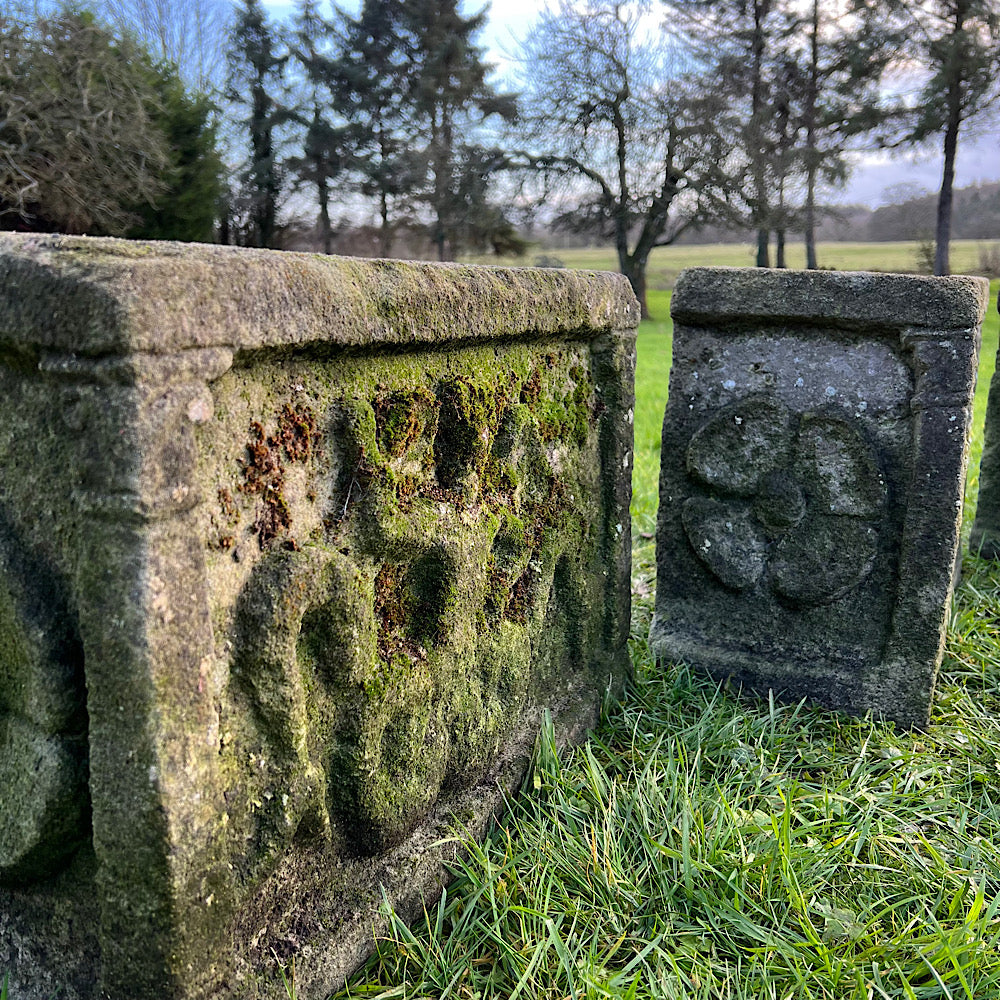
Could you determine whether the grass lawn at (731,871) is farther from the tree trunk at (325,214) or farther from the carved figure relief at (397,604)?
the tree trunk at (325,214)

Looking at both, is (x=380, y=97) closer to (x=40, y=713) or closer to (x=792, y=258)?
(x=792, y=258)

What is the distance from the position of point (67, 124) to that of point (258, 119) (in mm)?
11010

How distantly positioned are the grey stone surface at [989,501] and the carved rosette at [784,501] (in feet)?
6.08

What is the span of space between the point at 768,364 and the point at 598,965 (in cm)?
172

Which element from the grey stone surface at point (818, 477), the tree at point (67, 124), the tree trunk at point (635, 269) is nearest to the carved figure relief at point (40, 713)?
the grey stone surface at point (818, 477)

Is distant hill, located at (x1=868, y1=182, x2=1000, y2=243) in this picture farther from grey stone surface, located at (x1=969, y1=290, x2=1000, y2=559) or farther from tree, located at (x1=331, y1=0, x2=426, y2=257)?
grey stone surface, located at (x1=969, y1=290, x2=1000, y2=559)

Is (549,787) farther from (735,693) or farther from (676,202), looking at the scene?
(676,202)

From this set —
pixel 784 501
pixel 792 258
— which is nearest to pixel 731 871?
pixel 784 501

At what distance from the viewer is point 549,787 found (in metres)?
2.07

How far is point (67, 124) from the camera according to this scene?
12719mm

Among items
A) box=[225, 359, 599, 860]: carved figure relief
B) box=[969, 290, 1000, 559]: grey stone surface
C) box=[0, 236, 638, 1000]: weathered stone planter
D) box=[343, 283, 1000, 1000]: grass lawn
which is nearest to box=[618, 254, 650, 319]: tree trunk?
box=[969, 290, 1000, 559]: grey stone surface

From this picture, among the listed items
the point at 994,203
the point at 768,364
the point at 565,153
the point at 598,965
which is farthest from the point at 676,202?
the point at 598,965

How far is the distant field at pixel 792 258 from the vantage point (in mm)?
25219

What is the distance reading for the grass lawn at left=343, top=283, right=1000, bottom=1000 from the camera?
5.19 feet
